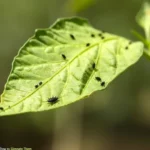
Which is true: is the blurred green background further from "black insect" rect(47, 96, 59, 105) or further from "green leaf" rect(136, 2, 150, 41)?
"black insect" rect(47, 96, 59, 105)

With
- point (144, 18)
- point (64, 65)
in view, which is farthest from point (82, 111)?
point (64, 65)

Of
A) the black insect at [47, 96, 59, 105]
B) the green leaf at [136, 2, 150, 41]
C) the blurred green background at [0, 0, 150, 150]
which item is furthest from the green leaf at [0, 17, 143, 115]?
the blurred green background at [0, 0, 150, 150]

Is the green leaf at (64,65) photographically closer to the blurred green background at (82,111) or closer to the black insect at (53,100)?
the black insect at (53,100)

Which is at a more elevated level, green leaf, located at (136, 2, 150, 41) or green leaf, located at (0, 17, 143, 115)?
green leaf, located at (136, 2, 150, 41)

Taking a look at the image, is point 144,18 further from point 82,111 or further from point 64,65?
point 82,111

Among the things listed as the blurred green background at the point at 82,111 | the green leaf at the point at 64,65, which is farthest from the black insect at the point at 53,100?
the blurred green background at the point at 82,111

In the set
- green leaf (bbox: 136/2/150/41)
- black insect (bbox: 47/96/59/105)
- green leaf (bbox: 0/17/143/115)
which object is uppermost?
green leaf (bbox: 136/2/150/41)
